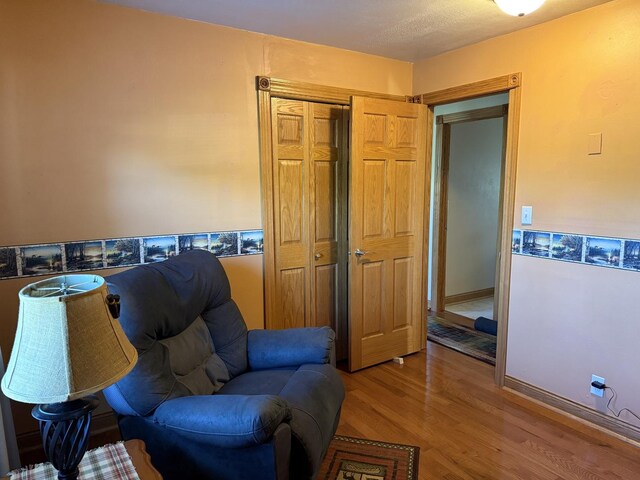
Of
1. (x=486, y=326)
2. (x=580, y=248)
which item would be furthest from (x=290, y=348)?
(x=486, y=326)

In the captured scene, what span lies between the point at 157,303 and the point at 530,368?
2.39 meters

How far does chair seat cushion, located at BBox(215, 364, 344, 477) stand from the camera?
64.3 inches

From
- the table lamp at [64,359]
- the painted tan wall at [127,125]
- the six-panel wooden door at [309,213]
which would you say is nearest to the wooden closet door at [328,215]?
the six-panel wooden door at [309,213]

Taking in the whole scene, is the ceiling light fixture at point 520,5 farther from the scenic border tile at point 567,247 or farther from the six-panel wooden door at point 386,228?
the scenic border tile at point 567,247

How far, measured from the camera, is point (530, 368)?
2811mm

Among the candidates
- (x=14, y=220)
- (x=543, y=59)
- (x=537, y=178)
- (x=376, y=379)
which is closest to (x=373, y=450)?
(x=376, y=379)

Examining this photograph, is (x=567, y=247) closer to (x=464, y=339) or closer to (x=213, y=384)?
(x=464, y=339)

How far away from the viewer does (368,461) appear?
2.16 meters

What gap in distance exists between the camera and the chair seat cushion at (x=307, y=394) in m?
1.63

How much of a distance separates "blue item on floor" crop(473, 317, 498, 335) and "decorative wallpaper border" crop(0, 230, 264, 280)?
239 centimetres

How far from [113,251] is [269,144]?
1163mm

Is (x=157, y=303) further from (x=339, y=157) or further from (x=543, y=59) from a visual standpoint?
(x=543, y=59)

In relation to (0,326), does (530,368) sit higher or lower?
lower

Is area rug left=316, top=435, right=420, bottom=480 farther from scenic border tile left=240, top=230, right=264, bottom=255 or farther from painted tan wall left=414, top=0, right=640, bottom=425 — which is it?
scenic border tile left=240, top=230, right=264, bottom=255
